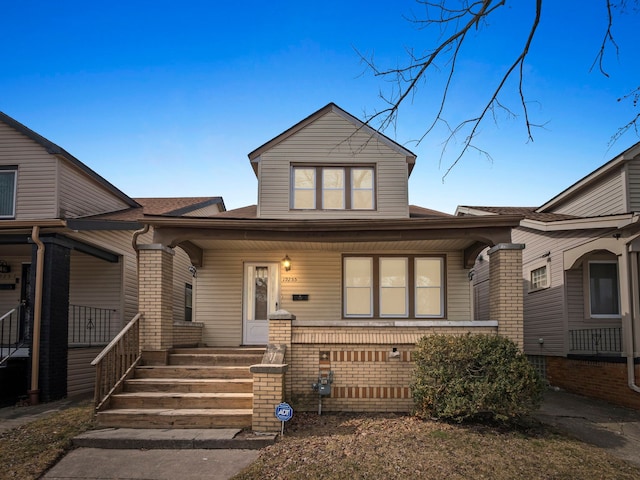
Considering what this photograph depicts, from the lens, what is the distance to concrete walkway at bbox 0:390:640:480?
20.7 feet

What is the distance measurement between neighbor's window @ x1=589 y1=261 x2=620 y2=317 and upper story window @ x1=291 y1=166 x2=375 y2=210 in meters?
5.96

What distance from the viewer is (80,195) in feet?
43.0

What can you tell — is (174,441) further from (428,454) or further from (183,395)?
(428,454)

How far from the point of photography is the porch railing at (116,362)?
26.7 ft

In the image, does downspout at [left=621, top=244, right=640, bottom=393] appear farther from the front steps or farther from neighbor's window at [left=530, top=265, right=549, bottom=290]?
the front steps

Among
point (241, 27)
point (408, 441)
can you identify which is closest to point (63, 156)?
point (241, 27)

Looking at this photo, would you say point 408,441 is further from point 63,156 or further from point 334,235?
point 63,156

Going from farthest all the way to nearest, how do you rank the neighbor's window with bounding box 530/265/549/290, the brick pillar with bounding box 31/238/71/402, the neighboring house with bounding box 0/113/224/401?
1. the neighbor's window with bounding box 530/265/549/290
2. the neighboring house with bounding box 0/113/224/401
3. the brick pillar with bounding box 31/238/71/402

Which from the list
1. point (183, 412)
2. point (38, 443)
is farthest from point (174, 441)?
point (38, 443)

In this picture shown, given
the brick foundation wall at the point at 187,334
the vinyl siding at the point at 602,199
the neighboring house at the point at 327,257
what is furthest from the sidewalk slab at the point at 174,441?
the vinyl siding at the point at 602,199

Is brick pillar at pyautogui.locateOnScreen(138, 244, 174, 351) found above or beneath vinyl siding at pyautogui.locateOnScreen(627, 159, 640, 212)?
beneath

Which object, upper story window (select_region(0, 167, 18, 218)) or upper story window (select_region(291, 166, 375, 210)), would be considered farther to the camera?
upper story window (select_region(291, 166, 375, 210))

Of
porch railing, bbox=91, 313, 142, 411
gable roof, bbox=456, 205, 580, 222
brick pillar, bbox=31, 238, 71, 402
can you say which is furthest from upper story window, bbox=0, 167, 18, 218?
gable roof, bbox=456, 205, 580, 222

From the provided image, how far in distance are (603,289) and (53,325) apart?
1298 centimetres
